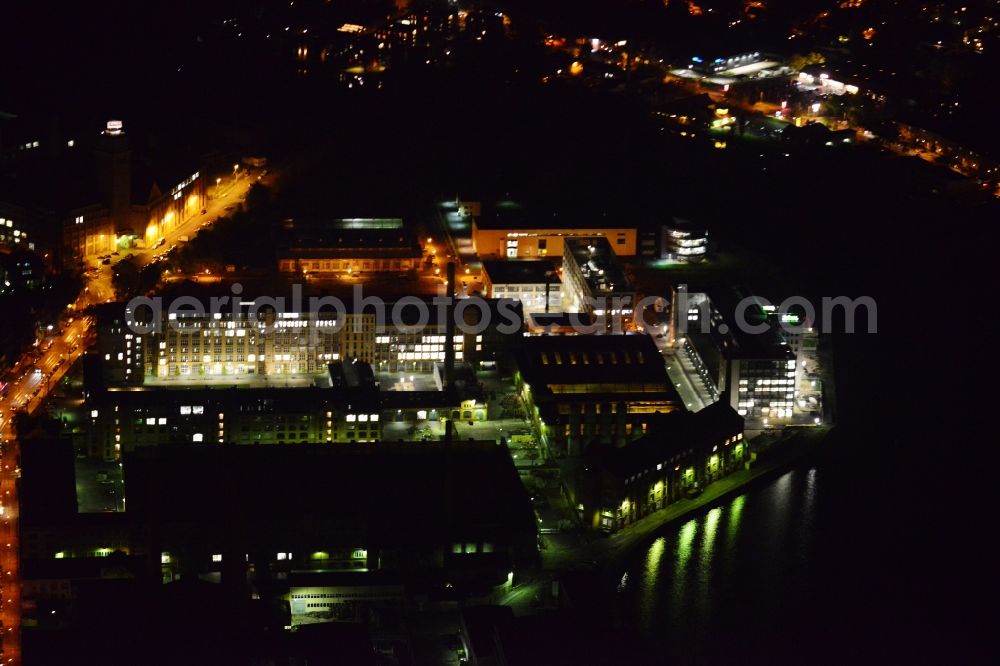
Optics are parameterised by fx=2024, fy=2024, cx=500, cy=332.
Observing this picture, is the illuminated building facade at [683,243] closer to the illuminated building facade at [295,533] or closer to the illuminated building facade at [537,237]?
the illuminated building facade at [537,237]

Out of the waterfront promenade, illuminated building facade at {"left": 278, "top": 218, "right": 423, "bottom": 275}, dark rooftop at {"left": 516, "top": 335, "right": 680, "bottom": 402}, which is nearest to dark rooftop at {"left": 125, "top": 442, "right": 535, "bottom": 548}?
the waterfront promenade

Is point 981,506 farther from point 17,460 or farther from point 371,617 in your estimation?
point 17,460

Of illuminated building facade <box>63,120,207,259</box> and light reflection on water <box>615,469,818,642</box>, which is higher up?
illuminated building facade <box>63,120,207,259</box>

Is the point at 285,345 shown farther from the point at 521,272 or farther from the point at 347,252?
the point at 521,272

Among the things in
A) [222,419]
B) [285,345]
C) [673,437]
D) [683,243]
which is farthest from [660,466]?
[683,243]

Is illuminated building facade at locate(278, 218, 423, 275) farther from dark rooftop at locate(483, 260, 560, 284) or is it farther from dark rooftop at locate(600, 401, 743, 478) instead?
dark rooftop at locate(600, 401, 743, 478)

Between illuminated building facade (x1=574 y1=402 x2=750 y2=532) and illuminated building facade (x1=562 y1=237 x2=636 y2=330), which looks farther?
illuminated building facade (x1=562 y1=237 x2=636 y2=330)
